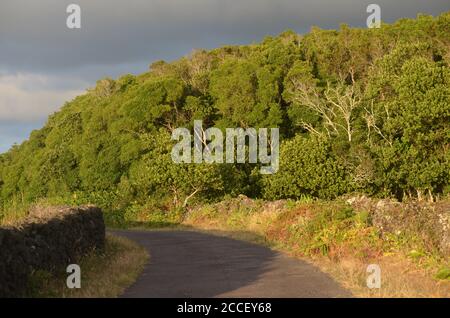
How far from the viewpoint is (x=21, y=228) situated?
11.9m

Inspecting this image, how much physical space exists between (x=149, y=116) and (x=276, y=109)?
1269 centimetres

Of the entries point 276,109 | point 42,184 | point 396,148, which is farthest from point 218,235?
point 42,184

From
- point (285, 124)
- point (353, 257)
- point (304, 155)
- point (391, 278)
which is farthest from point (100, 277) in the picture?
point (285, 124)

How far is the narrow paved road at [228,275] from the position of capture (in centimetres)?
1205

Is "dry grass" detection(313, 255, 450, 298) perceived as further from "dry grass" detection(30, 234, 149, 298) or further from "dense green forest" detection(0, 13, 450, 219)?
"dense green forest" detection(0, 13, 450, 219)

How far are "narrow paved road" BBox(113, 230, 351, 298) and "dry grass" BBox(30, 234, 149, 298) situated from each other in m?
0.32

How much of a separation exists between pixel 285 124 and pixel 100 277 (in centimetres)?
4584

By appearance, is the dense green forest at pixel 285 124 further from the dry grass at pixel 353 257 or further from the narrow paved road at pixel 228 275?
the narrow paved road at pixel 228 275

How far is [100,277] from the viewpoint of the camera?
13.6 m

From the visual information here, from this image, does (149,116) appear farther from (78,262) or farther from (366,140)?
(78,262)

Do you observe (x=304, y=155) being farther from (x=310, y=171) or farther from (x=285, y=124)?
(x=285, y=124)

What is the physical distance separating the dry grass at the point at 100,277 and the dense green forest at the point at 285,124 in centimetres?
2298

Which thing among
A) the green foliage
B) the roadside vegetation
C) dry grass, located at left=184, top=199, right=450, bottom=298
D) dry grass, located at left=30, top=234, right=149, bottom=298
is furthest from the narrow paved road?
the green foliage

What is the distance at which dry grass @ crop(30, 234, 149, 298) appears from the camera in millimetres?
11617
